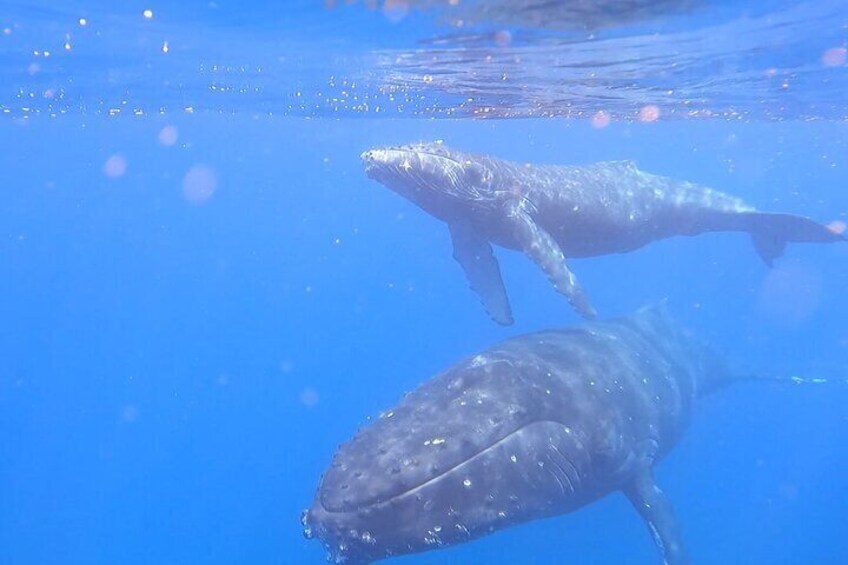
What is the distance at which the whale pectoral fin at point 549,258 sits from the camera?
40.8ft

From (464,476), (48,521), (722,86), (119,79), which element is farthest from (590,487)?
(48,521)

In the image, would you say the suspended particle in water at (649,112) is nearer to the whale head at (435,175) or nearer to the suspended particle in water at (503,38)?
the suspended particle in water at (503,38)

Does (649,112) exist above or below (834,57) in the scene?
below

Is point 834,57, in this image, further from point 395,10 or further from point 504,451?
point 504,451

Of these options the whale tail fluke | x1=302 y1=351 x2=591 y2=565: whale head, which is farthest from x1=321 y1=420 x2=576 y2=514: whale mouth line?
the whale tail fluke

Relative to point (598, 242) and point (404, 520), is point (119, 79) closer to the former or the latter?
point (598, 242)

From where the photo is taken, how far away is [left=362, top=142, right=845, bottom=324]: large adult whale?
12.8m

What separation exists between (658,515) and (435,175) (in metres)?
6.90

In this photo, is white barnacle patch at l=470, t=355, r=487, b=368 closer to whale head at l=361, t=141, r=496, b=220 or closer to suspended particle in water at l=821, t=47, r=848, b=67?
whale head at l=361, t=141, r=496, b=220

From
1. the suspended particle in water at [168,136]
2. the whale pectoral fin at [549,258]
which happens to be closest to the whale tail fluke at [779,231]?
the whale pectoral fin at [549,258]

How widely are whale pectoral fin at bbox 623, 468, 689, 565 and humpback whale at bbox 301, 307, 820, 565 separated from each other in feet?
0.07

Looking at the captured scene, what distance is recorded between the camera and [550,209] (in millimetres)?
13906

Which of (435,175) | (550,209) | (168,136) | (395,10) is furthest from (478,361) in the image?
(168,136)

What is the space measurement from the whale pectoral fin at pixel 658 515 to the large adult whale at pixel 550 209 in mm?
3086
